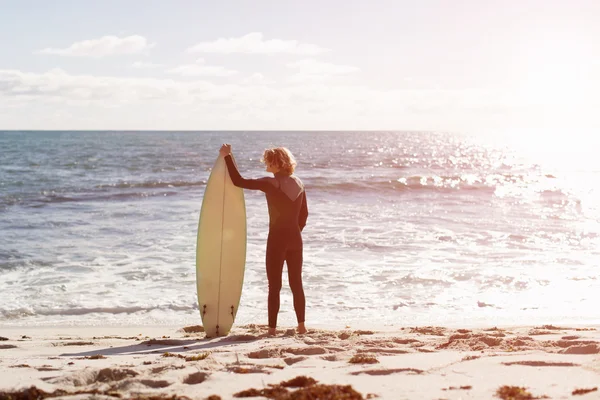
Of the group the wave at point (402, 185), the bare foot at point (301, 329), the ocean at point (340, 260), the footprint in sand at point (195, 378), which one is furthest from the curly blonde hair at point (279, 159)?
the wave at point (402, 185)

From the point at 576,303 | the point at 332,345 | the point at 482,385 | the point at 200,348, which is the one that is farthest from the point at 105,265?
the point at 482,385

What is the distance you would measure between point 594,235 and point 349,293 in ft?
23.1

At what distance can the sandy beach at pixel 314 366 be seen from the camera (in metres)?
3.33

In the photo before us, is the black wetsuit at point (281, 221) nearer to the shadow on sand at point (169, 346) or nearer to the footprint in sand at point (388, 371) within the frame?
the shadow on sand at point (169, 346)

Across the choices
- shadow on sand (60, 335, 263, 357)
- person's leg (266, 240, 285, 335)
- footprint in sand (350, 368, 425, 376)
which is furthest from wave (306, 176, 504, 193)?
footprint in sand (350, 368, 425, 376)

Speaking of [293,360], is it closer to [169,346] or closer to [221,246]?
[169,346]

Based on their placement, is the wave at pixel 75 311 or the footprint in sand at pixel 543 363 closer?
the footprint in sand at pixel 543 363

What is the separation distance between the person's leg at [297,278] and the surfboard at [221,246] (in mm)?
741

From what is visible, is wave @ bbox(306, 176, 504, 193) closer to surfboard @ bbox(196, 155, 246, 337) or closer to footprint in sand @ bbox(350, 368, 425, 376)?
surfboard @ bbox(196, 155, 246, 337)

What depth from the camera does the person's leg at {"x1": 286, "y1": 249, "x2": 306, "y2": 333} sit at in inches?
213

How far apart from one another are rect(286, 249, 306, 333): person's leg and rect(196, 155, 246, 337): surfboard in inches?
29.2

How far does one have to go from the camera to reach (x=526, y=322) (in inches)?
255

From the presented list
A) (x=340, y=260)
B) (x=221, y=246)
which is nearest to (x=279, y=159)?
(x=221, y=246)

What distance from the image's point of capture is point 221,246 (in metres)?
6.11
